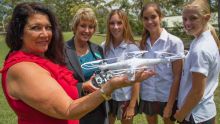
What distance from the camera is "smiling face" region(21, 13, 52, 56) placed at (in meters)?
2.05

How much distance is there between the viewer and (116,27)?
381 centimetres

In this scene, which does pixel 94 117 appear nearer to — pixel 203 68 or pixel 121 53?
pixel 121 53

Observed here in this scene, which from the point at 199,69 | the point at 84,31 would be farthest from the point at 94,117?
the point at 199,69

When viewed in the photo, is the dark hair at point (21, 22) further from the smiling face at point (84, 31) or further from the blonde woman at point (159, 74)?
the blonde woman at point (159, 74)

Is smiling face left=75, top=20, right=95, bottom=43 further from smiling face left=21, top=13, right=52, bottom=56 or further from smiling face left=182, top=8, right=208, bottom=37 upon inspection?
smiling face left=21, top=13, right=52, bottom=56

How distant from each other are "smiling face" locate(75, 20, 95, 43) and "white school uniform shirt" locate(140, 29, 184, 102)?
61 centimetres

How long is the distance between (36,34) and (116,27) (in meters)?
1.85

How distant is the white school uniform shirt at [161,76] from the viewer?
3596 mm

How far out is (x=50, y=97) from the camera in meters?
1.80

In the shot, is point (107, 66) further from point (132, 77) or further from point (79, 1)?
point (79, 1)

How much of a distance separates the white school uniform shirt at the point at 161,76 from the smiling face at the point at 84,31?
607 millimetres

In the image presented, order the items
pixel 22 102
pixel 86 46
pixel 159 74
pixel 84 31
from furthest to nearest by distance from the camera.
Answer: pixel 159 74
pixel 86 46
pixel 84 31
pixel 22 102

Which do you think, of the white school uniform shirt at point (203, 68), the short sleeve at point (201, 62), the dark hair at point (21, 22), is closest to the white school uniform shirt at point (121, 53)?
the white school uniform shirt at point (203, 68)

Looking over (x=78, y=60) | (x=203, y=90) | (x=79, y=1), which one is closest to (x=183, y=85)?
(x=203, y=90)
